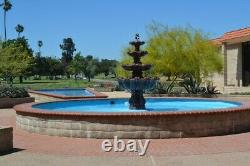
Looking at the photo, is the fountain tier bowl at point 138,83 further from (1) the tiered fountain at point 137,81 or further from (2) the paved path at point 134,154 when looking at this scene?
(2) the paved path at point 134,154

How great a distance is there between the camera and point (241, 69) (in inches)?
1825

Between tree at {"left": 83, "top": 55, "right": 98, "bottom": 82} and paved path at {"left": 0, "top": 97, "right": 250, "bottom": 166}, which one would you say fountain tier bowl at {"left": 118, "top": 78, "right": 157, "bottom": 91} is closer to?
paved path at {"left": 0, "top": 97, "right": 250, "bottom": 166}

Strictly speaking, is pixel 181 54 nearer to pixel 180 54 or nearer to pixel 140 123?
pixel 180 54

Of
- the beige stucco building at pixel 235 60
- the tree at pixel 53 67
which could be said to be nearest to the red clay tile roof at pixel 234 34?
the beige stucco building at pixel 235 60

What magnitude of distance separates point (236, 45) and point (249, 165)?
40.2m

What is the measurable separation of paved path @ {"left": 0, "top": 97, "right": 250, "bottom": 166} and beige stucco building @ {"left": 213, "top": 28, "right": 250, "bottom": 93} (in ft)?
113

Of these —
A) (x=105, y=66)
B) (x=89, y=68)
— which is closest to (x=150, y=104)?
(x=89, y=68)

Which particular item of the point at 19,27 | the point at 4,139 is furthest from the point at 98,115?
the point at 19,27

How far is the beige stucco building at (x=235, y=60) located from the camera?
45.6 meters

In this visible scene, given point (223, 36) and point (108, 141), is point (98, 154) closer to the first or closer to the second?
point (108, 141)

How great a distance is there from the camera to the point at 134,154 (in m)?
9.95

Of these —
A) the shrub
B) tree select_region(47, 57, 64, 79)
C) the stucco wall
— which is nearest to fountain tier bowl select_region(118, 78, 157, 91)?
the shrub

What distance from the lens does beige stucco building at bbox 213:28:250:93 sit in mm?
45625

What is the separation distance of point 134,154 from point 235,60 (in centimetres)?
3923
